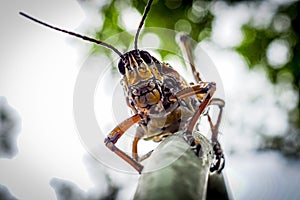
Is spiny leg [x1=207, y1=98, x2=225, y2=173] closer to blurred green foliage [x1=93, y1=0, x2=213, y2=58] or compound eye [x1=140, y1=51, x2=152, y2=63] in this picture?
compound eye [x1=140, y1=51, x2=152, y2=63]

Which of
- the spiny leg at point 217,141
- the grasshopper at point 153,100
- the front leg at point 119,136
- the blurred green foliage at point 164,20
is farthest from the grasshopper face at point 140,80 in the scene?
the blurred green foliage at point 164,20

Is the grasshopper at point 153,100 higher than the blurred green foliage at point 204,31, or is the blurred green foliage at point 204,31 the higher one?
the blurred green foliage at point 204,31

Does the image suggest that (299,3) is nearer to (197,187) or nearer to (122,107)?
(122,107)

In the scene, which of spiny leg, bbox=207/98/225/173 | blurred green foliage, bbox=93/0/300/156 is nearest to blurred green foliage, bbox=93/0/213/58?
blurred green foliage, bbox=93/0/300/156

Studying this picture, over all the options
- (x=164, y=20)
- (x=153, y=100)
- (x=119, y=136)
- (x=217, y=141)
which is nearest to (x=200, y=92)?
(x=153, y=100)

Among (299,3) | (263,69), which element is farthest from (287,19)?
(263,69)

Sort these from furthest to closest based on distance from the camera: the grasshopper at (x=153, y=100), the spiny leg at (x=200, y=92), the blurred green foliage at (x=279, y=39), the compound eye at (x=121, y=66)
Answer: the blurred green foliage at (x=279, y=39) → the compound eye at (x=121, y=66) → the grasshopper at (x=153, y=100) → the spiny leg at (x=200, y=92)

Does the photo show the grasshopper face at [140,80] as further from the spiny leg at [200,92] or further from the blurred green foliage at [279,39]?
the blurred green foliage at [279,39]

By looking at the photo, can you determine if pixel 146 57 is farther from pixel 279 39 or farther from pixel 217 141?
pixel 279 39

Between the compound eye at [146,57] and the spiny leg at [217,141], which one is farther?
the compound eye at [146,57]
